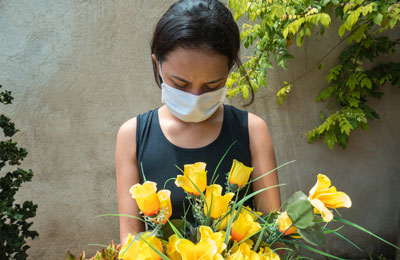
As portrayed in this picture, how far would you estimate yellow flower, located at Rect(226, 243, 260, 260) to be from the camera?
469 millimetres

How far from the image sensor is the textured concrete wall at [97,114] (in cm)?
226

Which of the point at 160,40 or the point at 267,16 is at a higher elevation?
the point at 267,16

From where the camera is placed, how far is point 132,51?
92.4 inches

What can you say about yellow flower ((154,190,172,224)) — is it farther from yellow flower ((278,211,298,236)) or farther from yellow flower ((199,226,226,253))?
yellow flower ((278,211,298,236))

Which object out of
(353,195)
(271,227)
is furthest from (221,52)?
(353,195)

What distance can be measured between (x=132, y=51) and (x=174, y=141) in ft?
4.58

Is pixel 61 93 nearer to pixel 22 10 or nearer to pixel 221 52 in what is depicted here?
pixel 22 10

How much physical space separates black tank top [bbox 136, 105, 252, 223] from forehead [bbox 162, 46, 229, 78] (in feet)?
0.95

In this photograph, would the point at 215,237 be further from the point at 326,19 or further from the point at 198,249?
the point at 326,19

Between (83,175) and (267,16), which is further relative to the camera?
(83,175)

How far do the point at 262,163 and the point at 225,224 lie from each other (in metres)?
0.63

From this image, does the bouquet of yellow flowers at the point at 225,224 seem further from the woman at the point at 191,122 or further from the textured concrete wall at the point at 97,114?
the textured concrete wall at the point at 97,114

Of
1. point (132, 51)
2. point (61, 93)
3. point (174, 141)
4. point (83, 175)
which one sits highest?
point (132, 51)

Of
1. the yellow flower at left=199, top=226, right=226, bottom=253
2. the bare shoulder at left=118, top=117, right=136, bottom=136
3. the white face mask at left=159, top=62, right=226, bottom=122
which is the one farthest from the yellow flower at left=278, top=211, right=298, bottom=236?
the bare shoulder at left=118, top=117, right=136, bottom=136
